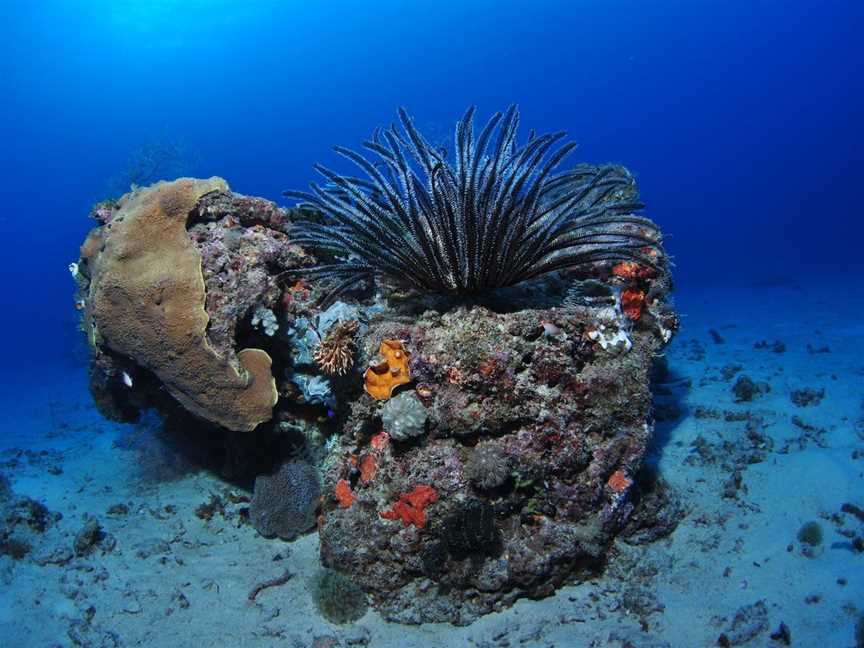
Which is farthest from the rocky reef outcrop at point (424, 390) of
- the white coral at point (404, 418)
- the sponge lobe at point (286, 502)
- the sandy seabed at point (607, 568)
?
the sandy seabed at point (607, 568)

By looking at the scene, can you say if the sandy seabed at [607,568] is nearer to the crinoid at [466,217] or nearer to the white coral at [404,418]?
the white coral at [404,418]

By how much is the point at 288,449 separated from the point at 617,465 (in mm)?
3837

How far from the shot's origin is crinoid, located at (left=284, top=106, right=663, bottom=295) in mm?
4727

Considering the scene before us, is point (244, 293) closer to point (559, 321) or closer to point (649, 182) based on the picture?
point (559, 321)

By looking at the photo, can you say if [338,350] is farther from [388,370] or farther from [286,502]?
[286,502]

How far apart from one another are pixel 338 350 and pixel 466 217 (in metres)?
1.81

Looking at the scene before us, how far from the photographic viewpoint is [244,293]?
17.3 ft

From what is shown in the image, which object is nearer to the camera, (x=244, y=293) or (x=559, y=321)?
(x=559, y=321)

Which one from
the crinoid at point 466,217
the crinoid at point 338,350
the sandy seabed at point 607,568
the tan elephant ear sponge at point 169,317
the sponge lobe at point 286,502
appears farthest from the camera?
the sponge lobe at point 286,502

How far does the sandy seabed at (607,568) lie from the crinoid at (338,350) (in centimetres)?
227

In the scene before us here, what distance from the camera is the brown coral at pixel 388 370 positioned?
4.79m

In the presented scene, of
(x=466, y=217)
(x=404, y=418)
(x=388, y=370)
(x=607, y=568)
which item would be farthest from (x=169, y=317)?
(x=607, y=568)

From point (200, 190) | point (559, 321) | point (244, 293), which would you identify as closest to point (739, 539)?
point (559, 321)

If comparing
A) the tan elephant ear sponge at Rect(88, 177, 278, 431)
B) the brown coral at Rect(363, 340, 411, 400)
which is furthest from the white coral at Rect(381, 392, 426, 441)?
the tan elephant ear sponge at Rect(88, 177, 278, 431)
